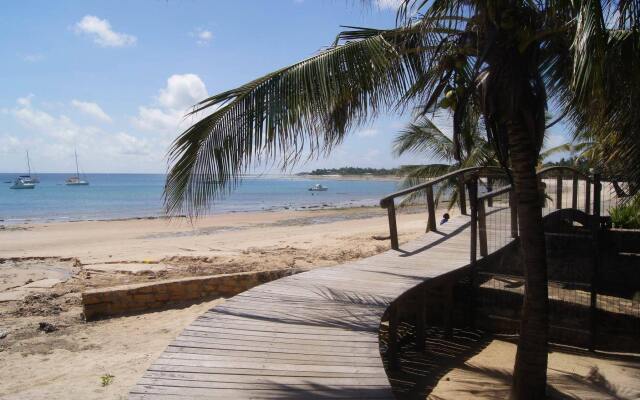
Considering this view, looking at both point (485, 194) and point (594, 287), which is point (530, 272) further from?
point (485, 194)

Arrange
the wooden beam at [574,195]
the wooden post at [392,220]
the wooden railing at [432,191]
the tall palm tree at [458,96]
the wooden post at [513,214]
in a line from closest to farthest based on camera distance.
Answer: the tall palm tree at [458,96] < the wooden railing at [432,191] < the wooden post at [392,220] < the wooden post at [513,214] < the wooden beam at [574,195]

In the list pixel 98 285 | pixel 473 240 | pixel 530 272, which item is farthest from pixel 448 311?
pixel 98 285

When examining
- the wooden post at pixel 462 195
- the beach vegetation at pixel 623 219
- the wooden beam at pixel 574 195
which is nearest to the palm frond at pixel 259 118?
the wooden post at pixel 462 195

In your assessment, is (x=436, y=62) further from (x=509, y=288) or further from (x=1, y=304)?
(x=1, y=304)

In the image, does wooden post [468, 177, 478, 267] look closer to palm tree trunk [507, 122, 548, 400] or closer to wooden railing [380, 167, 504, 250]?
wooden railing [380, 167, 504, 250]

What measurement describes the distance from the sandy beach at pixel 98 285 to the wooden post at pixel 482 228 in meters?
4.11

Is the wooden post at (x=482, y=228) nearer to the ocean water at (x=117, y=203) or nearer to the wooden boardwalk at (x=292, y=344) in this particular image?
the wooden boardwalk at (x=292, y=344)

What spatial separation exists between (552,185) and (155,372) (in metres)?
9.87

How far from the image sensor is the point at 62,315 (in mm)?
7652

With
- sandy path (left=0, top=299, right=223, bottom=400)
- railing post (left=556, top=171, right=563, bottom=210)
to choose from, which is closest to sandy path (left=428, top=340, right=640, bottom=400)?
sandy path (left=0, top=299, right=223, bottom=400)

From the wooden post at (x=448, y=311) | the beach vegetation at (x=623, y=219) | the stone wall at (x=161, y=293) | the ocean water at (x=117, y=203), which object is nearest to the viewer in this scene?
the wooden post at (x=448, y=311)

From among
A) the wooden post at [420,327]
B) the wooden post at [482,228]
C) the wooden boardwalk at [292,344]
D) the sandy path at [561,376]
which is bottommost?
the sandy path at [561,376]

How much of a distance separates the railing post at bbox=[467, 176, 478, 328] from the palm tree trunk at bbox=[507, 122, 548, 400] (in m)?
A: 2.45

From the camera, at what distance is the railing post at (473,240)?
6905 mm
